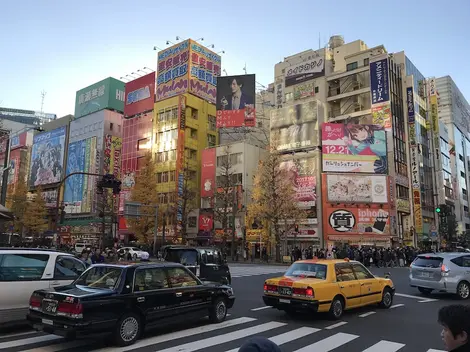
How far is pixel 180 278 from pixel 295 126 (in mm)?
42947

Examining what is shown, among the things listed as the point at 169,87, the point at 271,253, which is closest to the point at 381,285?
the point at 271,253

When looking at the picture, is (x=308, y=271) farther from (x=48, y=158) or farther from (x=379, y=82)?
(x=48, y=158)

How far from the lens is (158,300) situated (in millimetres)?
7859

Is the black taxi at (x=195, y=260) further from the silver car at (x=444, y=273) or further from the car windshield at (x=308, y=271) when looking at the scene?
the silver car at (x=444, y=273)

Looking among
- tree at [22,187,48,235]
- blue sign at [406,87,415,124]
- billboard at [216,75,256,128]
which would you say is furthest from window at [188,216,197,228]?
blue sign at [406,87,415,124]

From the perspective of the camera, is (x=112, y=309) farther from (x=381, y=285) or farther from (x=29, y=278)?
(x=381, y=285)

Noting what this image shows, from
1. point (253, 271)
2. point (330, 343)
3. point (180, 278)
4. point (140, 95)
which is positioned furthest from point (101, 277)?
point (140, 95)

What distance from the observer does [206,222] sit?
52344mm

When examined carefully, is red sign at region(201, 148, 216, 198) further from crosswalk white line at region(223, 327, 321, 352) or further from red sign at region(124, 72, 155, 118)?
crosswalk white line at region(223, 327, 321, 352)

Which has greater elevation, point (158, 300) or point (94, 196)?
point (94, 196)

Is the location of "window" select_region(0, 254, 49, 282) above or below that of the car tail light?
above

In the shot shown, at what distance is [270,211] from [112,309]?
31.9 metres

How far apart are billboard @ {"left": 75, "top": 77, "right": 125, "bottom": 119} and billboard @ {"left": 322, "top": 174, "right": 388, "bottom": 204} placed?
44602 mm

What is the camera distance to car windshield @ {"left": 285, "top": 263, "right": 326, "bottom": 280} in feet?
32.3
